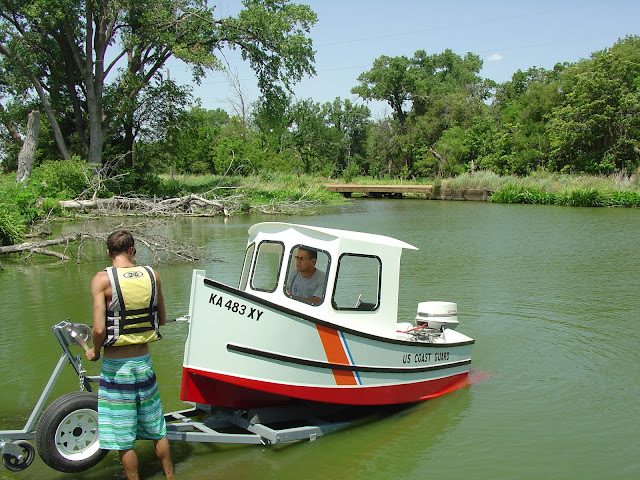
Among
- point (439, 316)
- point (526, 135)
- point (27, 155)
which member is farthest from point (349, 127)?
point (439, 316)

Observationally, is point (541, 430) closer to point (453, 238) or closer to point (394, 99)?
point (453, 238)

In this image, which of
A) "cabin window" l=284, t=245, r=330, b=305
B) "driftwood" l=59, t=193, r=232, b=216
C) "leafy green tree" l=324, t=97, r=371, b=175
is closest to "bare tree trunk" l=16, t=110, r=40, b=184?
"driftwood" l=59, t=193, r=232, b=216

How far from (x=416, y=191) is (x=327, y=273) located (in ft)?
149

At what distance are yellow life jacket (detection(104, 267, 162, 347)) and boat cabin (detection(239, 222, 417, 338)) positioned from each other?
6.55 feet

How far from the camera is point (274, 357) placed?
18.3 ft

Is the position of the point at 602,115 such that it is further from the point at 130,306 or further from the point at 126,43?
the point at 130,306

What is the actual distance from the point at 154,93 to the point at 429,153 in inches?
1595

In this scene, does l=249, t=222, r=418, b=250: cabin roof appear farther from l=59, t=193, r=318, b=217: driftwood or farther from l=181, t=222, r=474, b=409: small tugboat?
l=59, t=193, r=318, b=217: driftwood

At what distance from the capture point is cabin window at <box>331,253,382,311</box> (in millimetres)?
6395

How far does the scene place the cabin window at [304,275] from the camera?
6.54m

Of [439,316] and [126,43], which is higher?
[126,43]

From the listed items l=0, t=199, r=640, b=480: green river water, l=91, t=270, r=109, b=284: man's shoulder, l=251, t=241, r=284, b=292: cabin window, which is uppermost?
l=91, t=270, r=109, b=284: man's shoulder

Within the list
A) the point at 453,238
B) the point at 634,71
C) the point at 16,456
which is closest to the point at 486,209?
the point at 453,238

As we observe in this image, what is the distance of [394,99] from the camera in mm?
76000
